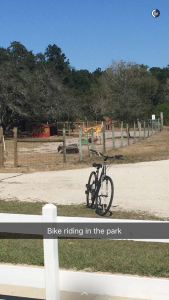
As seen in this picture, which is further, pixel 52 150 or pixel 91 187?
pixel 52 150

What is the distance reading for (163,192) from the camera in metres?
10.6

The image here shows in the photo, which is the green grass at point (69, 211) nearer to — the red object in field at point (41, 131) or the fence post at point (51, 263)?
the fence post at point (51, 263)

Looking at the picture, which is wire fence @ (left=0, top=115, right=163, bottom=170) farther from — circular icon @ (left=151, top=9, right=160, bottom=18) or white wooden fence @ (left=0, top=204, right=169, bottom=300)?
white wooden fence @ (left=0, top=204, right=169, bottom=300)

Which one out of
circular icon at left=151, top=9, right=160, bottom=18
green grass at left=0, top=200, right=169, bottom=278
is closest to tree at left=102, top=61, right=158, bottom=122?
circular icon at left=151, top=9, right=160, bottom=18

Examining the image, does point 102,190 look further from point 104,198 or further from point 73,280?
point 73,280

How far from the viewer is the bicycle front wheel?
7.96 metres

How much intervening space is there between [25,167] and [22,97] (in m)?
24.8

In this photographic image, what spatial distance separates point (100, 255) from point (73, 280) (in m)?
2.03

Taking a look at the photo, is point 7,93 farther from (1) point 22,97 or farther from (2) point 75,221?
(2) point 75,221

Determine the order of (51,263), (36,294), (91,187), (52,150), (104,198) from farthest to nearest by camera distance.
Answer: (52,150) < (91,187) < (104,198) < (36,294) < (51,263)

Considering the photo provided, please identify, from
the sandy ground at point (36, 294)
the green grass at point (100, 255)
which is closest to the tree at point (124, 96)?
the green grass at point (100, 255)

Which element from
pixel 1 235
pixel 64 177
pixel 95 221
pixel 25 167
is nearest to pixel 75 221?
pixel 95 221

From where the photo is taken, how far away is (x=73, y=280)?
327cm
